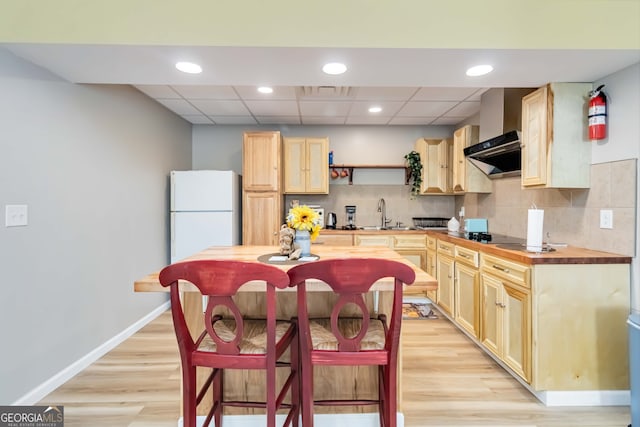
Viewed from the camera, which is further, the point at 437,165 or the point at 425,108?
the point at 437,165

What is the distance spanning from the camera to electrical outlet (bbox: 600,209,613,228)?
7.23 feet

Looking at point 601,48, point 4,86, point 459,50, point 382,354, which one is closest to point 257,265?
point 382,354

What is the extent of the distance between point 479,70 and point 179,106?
10.5ft

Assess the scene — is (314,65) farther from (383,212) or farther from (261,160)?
(383,212)

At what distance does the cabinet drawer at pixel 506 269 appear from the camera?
217 centimetres

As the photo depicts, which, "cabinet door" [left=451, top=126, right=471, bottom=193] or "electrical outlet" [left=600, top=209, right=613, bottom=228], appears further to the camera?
"cabinet door" [left=451, top=126, right=471, bottom=193]

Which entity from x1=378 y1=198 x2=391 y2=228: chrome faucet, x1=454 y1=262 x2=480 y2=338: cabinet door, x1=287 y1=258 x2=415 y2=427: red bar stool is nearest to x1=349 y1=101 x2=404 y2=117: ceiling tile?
x1=378 y1=198 x2=391 y2=228: chrome faucet

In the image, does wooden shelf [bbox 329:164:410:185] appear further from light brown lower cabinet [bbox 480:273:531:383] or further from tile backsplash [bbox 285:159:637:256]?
light brown lower cabinet [bbox 480:273:531:383]

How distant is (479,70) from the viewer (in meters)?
2.18

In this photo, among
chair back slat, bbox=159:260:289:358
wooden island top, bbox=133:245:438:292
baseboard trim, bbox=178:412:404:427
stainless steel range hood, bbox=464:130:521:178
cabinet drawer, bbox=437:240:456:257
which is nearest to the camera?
chair back slat, bbox=159:260:289:358

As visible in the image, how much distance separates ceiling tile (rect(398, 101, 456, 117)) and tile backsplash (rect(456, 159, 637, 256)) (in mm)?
1112

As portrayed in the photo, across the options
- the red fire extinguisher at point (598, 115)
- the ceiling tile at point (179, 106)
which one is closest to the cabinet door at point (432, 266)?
the red fire extinguisher at point (598, 115)

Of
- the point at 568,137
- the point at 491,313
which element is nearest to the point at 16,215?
the point at 491,313

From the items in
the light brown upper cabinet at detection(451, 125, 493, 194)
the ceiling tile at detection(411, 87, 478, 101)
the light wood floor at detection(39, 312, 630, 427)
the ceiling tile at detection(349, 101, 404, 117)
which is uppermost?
the ceiling tile at detection(349, 101, 404, 117)
